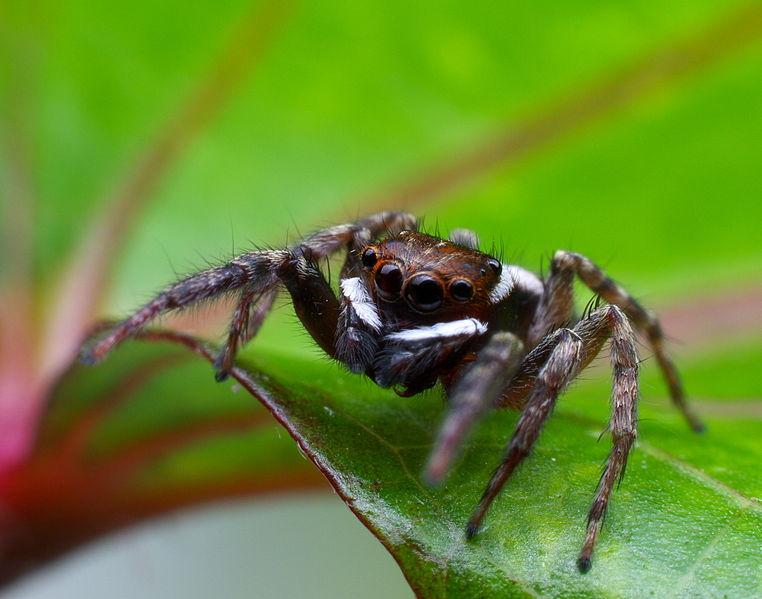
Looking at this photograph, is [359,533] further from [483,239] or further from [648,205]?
[648,205]

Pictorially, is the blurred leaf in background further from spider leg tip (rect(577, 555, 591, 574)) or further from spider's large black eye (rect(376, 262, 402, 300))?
spider leg tip (rect(577, 555, 591, 574))

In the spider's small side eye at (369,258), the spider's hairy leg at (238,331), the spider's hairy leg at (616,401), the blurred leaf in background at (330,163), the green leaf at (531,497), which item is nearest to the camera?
the green leaf at (531,497)

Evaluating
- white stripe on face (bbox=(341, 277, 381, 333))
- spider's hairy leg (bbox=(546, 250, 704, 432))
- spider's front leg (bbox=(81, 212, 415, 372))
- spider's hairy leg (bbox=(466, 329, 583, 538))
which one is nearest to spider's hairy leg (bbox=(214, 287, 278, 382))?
spider's front leg (bbox=(81, 212, 415, 372))

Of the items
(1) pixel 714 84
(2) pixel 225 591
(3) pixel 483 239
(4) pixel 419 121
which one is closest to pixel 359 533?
(2) pixel 225 591

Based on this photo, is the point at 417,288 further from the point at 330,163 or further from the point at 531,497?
the point at 330,163

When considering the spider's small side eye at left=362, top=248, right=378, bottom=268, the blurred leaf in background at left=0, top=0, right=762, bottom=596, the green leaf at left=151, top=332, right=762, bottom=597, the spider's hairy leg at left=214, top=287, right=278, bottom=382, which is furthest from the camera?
the blurred leaf in background at left=0, top=0, right=762, bottom=596

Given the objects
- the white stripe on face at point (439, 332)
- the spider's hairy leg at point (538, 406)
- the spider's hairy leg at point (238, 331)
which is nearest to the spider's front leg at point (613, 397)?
the spider's hairy leg at point (538, 406)

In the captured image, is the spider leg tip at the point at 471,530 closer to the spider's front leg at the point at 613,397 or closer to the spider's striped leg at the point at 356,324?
the spider's front leg at the point at 613,397
